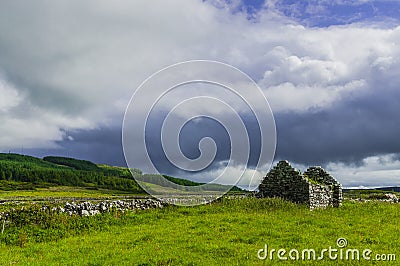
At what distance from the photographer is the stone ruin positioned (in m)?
30.7

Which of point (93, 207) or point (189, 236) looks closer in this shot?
point (189, 236)

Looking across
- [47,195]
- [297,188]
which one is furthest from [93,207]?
[47,195]

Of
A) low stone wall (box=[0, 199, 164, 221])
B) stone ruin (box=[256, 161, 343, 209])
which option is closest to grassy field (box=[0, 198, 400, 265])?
low stone wall (box=[0, 199, 164, 221])

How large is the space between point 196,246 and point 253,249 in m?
2.28

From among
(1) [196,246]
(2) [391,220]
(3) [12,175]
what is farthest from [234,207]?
(3) [12,175]

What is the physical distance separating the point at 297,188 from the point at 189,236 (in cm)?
1561

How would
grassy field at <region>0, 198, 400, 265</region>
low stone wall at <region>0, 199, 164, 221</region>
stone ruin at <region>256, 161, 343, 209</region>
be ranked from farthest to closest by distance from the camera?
1. stone ruin at <region>256, 161, 343, 209</region>
2. low stone wall at <region>0, 199, 164, 221</region>
3. grassy field at <region>0, 198, 400, 265</region>

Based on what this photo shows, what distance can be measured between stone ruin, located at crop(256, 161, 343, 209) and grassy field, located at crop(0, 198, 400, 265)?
13.2ft

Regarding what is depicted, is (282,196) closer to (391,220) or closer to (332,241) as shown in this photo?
(391,220)

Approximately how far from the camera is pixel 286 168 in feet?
108

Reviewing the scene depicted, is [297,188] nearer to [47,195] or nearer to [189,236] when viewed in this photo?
[189,236]

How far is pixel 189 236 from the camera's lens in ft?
59.4

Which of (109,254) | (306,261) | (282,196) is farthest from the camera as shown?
(282,196)

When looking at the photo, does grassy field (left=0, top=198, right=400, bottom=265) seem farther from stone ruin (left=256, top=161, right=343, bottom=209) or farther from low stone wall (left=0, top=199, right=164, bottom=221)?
stone ruin (left=256, top=161, right=343, bottom=209)
